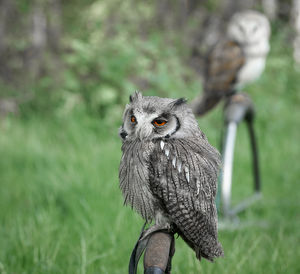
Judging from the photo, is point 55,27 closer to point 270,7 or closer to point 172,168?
point 172,168

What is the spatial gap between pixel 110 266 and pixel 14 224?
37.6 inches

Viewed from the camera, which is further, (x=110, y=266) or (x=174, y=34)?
(x=174, y=34)

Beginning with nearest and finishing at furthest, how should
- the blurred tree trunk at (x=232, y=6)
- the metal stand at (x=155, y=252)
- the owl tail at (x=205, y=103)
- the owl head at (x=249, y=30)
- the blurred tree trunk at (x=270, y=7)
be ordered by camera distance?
the metal stand at (x=155, y=252) < the owl tail at (x=205, y=103) < the owl head at (x=249, y=30) < the blurred tree trunk at (x=232, y=6) < the blurred tree trunk at (x=270, y=7)

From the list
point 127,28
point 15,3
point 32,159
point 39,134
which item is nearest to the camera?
point 32,159

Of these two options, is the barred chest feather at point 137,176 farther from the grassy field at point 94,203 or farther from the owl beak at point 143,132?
the grassy field at point 94,203

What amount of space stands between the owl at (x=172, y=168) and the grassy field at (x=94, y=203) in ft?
2.57

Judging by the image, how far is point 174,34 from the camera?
7.07 m

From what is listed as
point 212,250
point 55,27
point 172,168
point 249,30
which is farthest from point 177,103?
point 55,27

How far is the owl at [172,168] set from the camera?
47.6 inches

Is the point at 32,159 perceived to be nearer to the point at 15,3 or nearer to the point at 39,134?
the point at 39,134

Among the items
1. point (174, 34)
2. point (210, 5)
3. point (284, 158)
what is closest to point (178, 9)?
point (174, 34)

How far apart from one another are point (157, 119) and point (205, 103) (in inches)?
92.1

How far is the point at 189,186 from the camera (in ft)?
4.08

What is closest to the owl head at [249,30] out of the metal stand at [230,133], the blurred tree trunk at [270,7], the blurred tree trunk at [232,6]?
the metal stand at [230,133]
